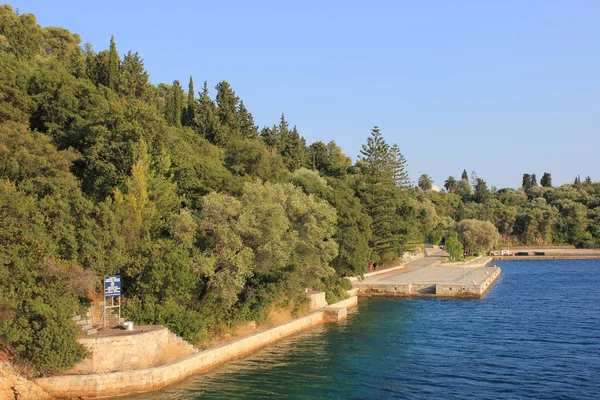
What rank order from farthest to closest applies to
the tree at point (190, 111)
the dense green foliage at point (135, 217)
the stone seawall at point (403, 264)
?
1. the tree at point (190, 111)
2. the stone seawall at point (403, 264)
3. the dense green foliage at point (135, 217)

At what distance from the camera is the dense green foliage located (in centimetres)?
2037

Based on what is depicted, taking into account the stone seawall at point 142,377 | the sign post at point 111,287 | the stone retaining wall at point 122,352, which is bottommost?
the stone seawall at point 142,377

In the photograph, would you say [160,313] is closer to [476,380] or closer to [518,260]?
[476,380]

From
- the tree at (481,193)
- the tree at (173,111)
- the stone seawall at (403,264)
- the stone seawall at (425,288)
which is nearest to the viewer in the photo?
the stone seawall at (425,288)

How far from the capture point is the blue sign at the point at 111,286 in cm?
2188

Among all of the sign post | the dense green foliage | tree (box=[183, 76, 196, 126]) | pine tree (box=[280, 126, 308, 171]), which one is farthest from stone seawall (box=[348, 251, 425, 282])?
the sign post

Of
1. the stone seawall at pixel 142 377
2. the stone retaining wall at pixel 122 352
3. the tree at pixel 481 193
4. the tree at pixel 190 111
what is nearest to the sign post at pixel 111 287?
the stone retaining wall at pixel 122 352

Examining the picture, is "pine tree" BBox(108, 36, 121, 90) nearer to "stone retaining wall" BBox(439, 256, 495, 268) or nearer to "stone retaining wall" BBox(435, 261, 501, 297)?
"stone retaining wall" BBox(435, 261, 501, 297)

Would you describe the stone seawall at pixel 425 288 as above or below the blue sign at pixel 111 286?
below

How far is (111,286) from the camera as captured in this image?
22.0 metres

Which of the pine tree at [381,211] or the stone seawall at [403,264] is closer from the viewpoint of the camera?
the stone seawall at [403,264]

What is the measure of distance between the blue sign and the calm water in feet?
14.0

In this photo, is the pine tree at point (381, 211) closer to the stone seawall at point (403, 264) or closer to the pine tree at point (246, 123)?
the stone seawall at point (403, 264)

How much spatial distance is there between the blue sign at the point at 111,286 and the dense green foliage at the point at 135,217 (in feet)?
1.66
